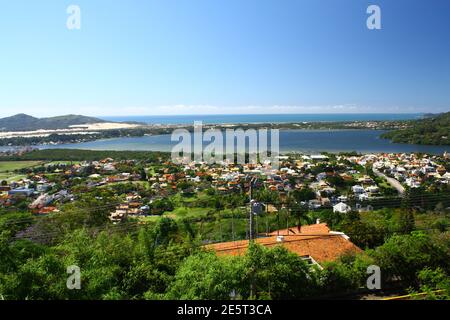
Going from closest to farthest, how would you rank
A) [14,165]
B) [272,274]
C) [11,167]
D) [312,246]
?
[272,274]
[312,246]
[11,167]
[14,165]

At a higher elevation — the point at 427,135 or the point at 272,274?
the point at 427,135

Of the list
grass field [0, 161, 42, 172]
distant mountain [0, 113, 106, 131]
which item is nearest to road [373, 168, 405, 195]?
grass field [0, 161, 42, 172]

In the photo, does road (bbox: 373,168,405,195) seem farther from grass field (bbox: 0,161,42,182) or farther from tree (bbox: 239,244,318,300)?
grass field (bbox: 0,161,42,182)

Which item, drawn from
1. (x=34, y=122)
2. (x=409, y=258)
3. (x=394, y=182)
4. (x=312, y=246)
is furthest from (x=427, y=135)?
(x=34, y=122)

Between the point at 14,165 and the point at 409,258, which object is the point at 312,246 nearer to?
the point at 409,258

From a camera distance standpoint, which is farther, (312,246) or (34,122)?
(34,122)

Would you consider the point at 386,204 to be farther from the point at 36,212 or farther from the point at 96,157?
the point at 96,157
